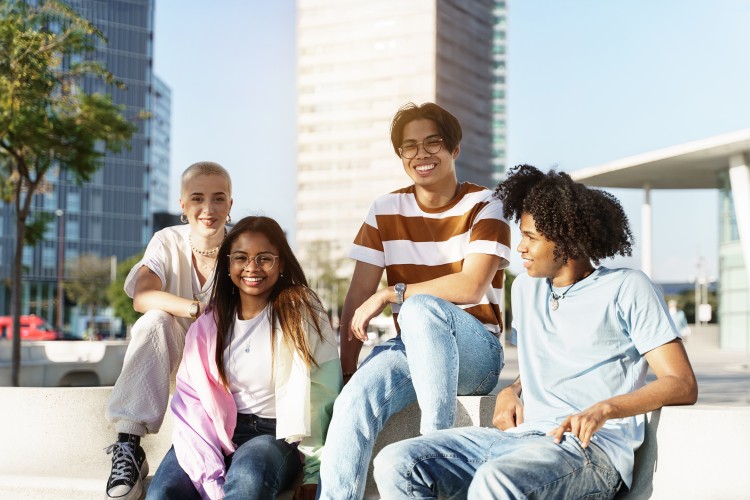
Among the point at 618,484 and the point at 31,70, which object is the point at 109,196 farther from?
the point at 618,484

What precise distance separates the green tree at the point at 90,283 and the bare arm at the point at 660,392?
6347 centimetres

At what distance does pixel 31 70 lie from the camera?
436 inches

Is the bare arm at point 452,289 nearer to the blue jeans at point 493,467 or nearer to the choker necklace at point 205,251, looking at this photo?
the blue jeans at point 493,467

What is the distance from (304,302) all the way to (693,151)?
28942 mm

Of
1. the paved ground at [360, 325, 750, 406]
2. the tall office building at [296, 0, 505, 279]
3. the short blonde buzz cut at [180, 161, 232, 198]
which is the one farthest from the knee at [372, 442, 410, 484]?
the tall office building at [296, 0, 505, 279]

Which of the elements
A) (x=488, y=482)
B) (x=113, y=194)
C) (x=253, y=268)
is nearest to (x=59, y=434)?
(x=253, y=268)

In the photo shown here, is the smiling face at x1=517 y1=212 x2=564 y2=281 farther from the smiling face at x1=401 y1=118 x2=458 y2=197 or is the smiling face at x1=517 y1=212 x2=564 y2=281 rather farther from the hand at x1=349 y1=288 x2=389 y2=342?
the smiling face at x1=401 y1=118 x2=458 y2=197

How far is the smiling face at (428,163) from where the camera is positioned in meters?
3.97

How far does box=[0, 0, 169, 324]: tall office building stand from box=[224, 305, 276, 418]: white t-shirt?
78.1 meters

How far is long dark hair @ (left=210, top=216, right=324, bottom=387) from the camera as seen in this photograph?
3732 millimetres

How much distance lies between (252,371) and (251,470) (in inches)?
19.4

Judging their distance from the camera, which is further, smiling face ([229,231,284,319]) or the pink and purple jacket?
smiling face ([229,231,284,319])

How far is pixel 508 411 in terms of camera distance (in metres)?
3.25

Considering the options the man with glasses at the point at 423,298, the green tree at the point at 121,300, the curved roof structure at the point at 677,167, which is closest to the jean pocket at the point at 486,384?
the man with glasses at the point at 423,298
